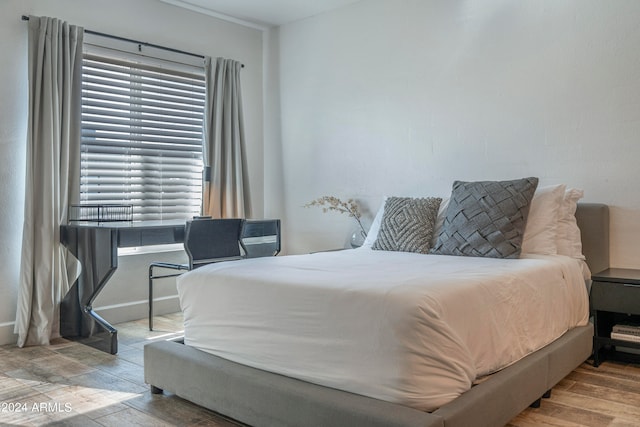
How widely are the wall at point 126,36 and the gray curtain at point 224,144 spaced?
0.24m

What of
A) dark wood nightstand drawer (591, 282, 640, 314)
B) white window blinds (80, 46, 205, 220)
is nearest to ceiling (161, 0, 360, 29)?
white window blinds (80, 46, 205, 220)

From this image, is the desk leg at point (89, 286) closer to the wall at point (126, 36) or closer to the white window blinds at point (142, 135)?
the wall at point (126, 36)

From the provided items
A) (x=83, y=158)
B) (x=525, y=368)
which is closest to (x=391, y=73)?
(x=83, y=158)

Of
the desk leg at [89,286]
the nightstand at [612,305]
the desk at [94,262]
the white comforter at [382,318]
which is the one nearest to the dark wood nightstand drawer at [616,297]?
the nightstand at [612,305]

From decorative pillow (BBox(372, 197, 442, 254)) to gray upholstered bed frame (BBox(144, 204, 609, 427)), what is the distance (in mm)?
975

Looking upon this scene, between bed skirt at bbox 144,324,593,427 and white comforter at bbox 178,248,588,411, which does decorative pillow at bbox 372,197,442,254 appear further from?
bed skirt at bbox 144,324,593,427

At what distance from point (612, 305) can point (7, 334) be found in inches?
140

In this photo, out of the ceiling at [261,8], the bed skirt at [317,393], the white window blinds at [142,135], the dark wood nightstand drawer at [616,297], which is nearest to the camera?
the bed skirt at [317,393]

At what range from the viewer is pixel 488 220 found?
3.03 meters

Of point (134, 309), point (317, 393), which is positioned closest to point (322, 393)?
point (317, 393)

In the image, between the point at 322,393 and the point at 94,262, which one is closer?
the point at 322,393

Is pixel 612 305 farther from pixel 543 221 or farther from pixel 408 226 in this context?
pixel 408 226

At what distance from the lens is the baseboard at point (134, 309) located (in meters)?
3.97

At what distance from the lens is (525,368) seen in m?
2.14
